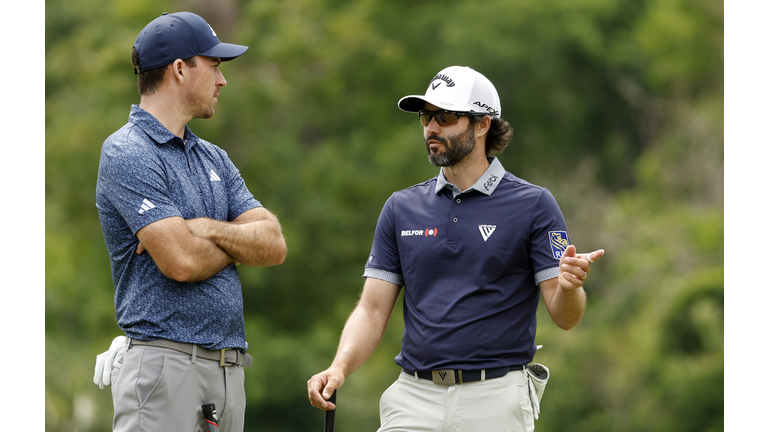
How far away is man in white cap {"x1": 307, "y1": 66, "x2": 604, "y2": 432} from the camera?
140 inches

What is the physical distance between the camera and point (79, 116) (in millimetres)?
16266

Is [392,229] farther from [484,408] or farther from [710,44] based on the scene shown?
[710,44]

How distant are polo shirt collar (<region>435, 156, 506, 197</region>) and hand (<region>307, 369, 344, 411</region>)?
920 mm

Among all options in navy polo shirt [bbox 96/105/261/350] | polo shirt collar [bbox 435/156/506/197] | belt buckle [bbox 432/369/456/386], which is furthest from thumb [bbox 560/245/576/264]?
navy polo shirt [bbox 96/105/261/350]

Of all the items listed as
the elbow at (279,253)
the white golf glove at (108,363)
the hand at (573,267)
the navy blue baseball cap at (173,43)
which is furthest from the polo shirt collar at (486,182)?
the white golf glove at (108,363)

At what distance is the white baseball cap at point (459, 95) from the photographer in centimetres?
379

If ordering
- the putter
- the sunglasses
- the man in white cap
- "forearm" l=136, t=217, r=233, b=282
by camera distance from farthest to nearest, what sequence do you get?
the sunglasses → the man in white cap → the putter → "forearm" l=136, t=217, r=233, b=282

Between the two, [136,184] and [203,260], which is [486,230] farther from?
[136,184]

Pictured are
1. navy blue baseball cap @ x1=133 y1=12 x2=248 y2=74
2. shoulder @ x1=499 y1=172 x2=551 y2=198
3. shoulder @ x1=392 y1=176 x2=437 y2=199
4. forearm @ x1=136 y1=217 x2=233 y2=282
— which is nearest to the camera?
forearm @ x1=136 y1=217 x2=233 y2=282

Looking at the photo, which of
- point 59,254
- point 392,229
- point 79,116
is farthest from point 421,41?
point 392,229

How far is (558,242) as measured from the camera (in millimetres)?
3576

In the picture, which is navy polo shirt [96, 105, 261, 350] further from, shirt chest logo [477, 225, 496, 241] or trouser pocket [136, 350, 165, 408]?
shirt chest logo [477, 225, 496, 241]

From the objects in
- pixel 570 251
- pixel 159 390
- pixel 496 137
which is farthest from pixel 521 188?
pixel 159 390

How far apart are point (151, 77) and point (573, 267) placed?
179 cm
